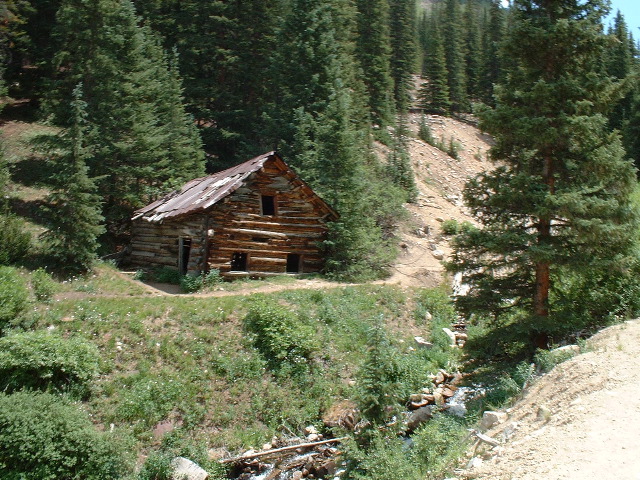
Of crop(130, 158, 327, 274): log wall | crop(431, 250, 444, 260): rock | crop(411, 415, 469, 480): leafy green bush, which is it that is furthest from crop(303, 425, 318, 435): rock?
crop(431, 250, 444, 260): rock

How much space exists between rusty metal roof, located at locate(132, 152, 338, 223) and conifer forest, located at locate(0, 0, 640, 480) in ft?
3.27

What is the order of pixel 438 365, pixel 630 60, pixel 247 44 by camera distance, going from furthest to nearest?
pixel 630 60
pixel 247 44
pixel 438 365

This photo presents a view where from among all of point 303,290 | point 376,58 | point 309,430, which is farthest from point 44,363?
point 376,58

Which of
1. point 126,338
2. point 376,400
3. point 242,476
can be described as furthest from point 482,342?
point 126,338

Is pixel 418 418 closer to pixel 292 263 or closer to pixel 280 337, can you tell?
pixel 280 337

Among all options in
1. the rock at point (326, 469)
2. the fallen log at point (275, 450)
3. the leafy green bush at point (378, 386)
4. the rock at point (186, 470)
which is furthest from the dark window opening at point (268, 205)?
the rock at point (326, 469)

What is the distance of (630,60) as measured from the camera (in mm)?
43750

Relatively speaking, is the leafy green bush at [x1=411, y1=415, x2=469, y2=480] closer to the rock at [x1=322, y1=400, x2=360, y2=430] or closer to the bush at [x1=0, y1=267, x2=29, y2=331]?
the rock at [x1=322, y1=400, x2=360, y2=430]

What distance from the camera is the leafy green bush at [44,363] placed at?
11648mm

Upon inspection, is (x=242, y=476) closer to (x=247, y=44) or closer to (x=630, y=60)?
(x=247, y=44)

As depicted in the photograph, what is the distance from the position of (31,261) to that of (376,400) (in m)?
13.5

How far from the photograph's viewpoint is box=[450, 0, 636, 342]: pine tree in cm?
1071

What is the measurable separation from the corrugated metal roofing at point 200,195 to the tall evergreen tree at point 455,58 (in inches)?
1280

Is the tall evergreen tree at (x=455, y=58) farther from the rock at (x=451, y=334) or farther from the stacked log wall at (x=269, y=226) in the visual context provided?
the rock at (x=451, y=334)
